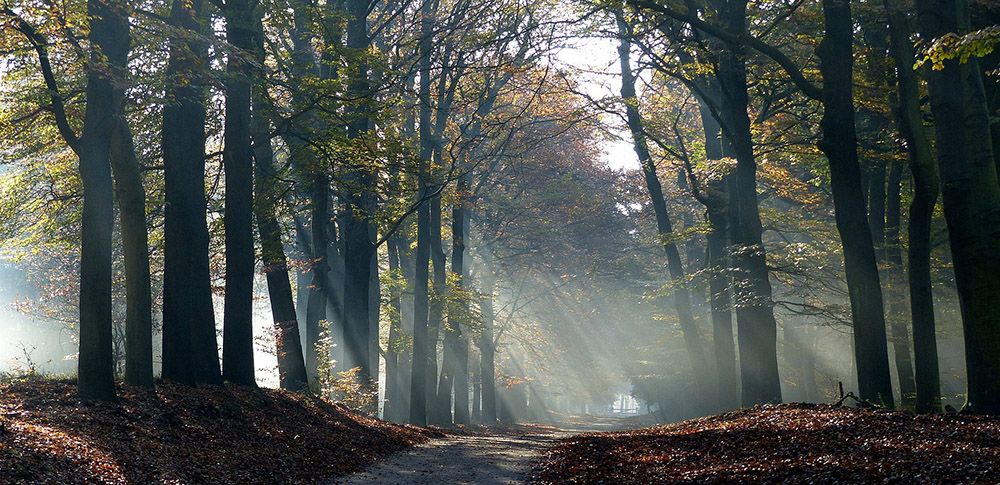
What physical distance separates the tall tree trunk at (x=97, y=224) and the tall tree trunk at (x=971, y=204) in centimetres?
Result: 1151

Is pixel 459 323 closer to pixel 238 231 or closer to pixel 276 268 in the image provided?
pixel 276 268

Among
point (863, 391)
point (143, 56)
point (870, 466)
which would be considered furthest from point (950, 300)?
point (143, 56)

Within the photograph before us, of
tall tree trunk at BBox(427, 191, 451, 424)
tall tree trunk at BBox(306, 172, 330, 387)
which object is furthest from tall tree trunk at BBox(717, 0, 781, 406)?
tall tree trunk at BBox(427, 191, 451, 424)

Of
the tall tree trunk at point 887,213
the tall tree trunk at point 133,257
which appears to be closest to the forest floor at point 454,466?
the tall tree trunk at point 133,257

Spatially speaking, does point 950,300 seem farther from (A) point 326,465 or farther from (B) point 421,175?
(A) point 326,465

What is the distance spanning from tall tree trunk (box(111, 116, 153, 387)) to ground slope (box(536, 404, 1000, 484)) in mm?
6264

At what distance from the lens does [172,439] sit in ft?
39.1

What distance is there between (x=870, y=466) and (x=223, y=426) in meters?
8.96

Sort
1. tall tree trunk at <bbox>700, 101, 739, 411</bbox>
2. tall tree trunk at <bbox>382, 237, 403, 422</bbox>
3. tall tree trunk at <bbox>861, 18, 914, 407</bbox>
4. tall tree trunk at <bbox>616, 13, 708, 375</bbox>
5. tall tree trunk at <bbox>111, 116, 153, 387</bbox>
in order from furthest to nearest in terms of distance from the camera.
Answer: tall tree trunk at <bbox>382, 237, 403, 422</bbox>, tall tree trunk at <bbox>616, 13, 708, 375</bbox>, tall tree trunk at <bbox>700, 101, 739, 411</bbox>, tall tree trunk at <bbox>861, 18, 914, 407</bbox>, tall tree trunk at <bbox>111, 116, 153, 387</bbox>

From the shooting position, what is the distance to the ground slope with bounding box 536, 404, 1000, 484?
9125mm

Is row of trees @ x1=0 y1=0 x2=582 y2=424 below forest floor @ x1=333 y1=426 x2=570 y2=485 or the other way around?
the other way around

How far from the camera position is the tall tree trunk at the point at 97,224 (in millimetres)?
12648

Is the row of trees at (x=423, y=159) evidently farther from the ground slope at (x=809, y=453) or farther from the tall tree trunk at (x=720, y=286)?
the ground slope at (x=809, y=453)

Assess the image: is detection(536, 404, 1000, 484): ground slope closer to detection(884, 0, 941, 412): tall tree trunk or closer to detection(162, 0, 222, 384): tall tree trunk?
detection(884, 0, 941, 412): tall tree trunk
